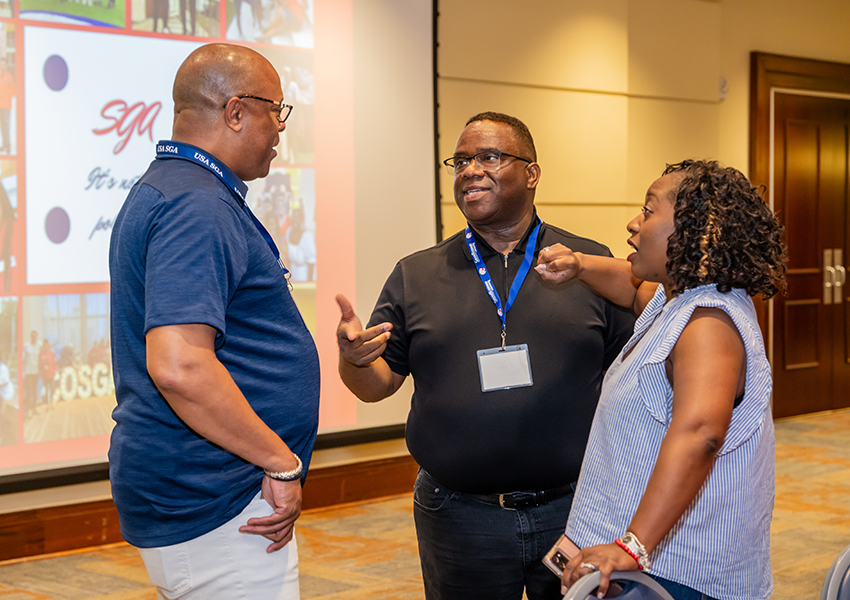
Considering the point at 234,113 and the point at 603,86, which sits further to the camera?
the point at 603,86

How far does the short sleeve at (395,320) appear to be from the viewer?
2.03 m

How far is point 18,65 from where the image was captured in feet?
11.4

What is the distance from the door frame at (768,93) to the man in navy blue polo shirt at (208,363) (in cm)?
547

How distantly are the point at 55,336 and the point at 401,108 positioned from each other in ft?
7.05

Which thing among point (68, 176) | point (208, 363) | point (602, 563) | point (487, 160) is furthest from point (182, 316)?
point (68, 176)

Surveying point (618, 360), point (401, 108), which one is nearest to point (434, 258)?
point (618, 360)

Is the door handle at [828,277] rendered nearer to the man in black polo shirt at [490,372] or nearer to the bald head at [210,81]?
the man in black polo shirt at [490,372]

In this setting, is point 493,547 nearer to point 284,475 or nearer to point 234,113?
point 284,475

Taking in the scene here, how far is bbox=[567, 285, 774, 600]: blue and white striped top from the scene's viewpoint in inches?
49.9

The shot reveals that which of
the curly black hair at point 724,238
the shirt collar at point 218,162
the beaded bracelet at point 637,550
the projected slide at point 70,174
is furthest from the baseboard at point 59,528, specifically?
the curly black hair at point 724,238

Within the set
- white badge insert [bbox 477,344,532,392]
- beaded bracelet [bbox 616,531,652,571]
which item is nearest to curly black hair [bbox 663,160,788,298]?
beaded bracelet [bbox 616,531,652,571]

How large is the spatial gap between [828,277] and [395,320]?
19.4ft

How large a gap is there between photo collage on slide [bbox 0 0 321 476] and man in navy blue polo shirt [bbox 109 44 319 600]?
2.37 metres

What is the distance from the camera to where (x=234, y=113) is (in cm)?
151
